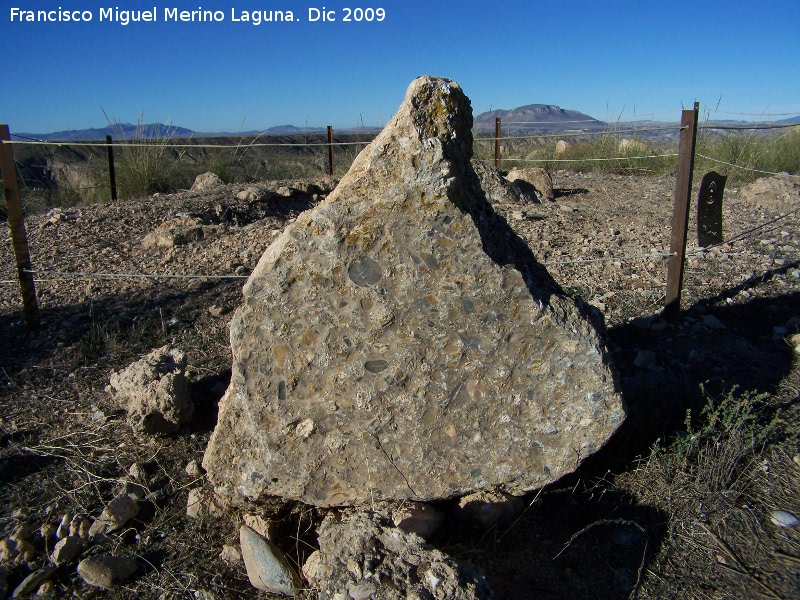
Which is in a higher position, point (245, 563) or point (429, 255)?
point (429, 255)

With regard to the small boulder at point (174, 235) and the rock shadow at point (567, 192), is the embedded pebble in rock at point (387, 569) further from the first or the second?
the rock shadow at point (567, 192)

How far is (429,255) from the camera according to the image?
7.07ft

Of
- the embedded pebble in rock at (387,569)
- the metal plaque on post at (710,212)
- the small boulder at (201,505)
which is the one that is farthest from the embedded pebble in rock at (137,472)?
the metal plaque on post at (710,212)

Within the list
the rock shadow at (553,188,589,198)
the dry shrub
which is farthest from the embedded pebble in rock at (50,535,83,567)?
the rock shadow at (553,188,589,198)

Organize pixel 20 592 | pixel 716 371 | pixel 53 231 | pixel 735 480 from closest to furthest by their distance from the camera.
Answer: pixel 20 592 → pixel 735 480 → pixel 716 371 → pixel 53 231

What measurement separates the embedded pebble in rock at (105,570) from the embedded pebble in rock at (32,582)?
103 mm

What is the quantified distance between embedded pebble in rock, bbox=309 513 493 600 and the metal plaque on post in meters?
3.03

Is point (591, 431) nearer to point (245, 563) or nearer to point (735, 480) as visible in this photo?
point (735, 480)

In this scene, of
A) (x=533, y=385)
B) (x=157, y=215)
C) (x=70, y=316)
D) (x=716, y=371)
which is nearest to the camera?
(x=533, y=385)

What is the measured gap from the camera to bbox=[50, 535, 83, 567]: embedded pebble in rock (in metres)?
2.17

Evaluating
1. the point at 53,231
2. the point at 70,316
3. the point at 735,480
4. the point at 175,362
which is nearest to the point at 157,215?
the point at 53,231

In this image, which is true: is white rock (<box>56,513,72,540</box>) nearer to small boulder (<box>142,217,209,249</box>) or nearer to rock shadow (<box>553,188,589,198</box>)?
small boulder (<box>142,217,209,249</box>)

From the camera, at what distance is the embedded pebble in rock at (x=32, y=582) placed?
80.7 inches

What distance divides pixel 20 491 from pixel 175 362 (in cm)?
78
